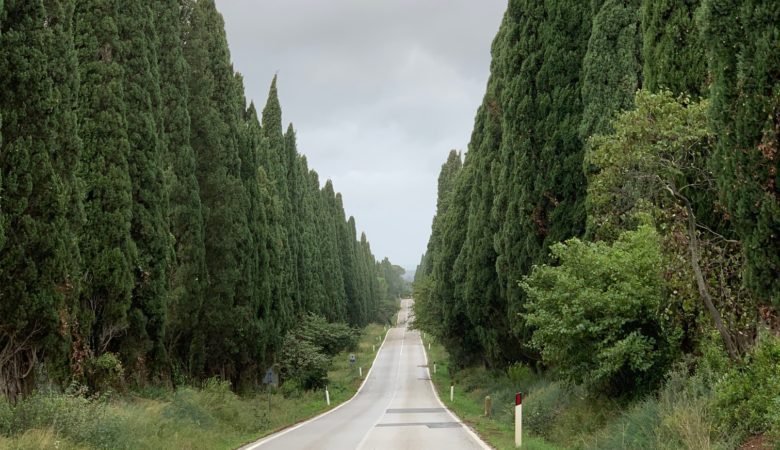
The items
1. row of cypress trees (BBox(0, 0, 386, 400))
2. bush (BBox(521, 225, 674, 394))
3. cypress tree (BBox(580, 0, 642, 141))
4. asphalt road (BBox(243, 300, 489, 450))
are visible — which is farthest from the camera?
cypress tree (BBox(580, 0, 642, 141))

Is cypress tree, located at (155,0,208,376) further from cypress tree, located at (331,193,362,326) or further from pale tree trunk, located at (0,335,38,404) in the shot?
cypress tree, located at (331,193,362,326)

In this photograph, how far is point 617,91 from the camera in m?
16.3

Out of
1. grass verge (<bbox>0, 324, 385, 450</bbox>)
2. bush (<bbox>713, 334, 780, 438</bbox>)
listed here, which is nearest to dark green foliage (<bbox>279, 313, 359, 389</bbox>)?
grass verge (<bbox>0, 324, 385, 450</bbox>)

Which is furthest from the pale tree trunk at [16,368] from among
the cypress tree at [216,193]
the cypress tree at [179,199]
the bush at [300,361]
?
the bush at [300,361]

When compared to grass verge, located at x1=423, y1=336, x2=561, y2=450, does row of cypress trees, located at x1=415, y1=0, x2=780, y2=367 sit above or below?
above

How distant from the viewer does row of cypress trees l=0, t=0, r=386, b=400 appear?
33.4ft

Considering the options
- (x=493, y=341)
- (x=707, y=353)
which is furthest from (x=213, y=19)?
(x=707, y=353)

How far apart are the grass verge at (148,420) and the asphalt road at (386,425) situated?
1061 millimetres

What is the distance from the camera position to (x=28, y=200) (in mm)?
10125

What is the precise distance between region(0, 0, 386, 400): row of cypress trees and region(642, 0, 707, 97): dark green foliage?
9.53 m

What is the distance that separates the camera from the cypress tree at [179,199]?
18.9 m

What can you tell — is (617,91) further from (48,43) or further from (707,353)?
(48,43)

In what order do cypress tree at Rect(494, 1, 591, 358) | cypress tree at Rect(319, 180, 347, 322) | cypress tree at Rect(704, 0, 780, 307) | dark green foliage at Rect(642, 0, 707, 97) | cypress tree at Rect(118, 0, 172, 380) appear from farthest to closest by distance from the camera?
cypress tree at Rect(319, 180, 347, 322) → cypress tree at Rect(494, 1, 591, 358) → cypress tree at Rect(118, 0, 172, 380) → dark green foliage at Rect(642, 0, 707, 97) → cypress tree at Rect(704, 0, 780, 307)

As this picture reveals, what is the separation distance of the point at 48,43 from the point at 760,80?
10.2m
